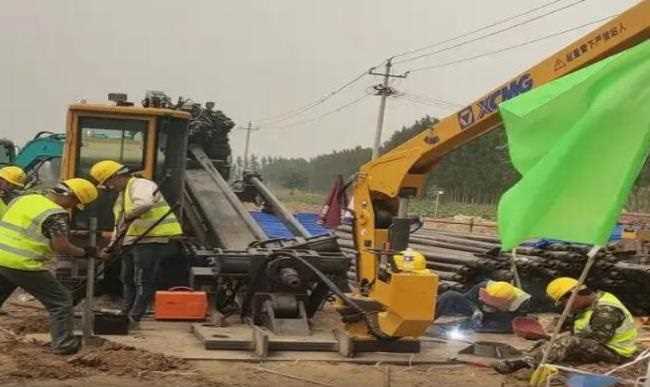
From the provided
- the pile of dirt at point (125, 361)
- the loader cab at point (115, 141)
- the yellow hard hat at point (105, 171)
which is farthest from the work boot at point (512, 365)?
the loader cab at point (115, 141)

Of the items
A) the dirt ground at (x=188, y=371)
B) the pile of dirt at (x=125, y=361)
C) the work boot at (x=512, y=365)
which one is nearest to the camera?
the dirt ground at (x=188, y=371)

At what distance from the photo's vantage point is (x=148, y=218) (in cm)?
914

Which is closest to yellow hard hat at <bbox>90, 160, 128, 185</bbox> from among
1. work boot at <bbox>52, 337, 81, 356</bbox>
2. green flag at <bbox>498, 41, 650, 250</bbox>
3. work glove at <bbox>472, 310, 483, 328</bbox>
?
work boot at <bbox>52, 337, 81, 356</bbox>

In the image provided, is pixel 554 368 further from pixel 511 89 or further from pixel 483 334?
pixel 483 334

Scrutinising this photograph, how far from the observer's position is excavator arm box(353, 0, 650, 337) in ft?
23.0

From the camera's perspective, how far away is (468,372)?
795 cm

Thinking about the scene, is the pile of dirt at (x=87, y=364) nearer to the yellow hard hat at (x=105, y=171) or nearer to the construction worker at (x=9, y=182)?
the yellow hard hat at (x=105, y=171)

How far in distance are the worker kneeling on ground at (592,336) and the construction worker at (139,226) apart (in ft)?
11.8

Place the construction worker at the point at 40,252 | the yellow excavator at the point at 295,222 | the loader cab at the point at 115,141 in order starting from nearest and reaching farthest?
the construction worker at the point at 40,252
the yellow excavator at the point at 295,222
the loader cab at the point at 115,141

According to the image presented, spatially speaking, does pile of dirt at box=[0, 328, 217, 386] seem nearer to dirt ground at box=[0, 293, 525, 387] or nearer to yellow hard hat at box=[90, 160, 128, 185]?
dirt ground at box=[0, 293, 525, 387]

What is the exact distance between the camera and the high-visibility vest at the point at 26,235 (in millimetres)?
7391

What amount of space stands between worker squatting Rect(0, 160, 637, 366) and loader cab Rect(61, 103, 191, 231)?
1.59 ft

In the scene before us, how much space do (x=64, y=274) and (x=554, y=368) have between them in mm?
5257

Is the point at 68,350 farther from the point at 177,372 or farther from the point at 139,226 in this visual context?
the point at 139,226
